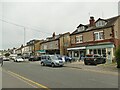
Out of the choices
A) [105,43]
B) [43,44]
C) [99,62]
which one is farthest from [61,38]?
[99,62]

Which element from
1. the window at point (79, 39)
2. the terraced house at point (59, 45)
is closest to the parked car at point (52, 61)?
the window at point (79, 39)

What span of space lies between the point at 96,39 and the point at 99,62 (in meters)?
12.0

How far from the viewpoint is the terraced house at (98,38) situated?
4153 cm

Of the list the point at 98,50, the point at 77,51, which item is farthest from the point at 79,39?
the point at 98,50

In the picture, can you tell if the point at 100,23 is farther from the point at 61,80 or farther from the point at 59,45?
the point at 61,80

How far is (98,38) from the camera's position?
45875mm

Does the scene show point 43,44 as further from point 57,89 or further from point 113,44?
point 57,89

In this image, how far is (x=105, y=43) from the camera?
1654 inches

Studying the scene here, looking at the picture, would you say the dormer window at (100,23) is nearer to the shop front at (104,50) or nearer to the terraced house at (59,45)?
the shop front at (104,50)

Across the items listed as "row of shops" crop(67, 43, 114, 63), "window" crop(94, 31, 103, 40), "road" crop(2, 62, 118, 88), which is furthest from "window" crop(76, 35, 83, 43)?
"road" crop(2, 62, 118, 88)

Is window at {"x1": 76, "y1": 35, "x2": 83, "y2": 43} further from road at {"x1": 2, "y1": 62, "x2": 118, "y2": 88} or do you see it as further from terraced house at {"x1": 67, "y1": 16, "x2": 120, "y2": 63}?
road at {"x1": 2, "y1": 62, "x2": 118, "y2": 88}

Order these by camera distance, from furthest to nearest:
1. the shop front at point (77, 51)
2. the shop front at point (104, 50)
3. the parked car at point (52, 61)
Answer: the shop front at point (77, 51) → the shop front at point (104, 50) → the parked car at point (52, 61)

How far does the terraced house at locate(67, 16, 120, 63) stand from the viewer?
4153 cm

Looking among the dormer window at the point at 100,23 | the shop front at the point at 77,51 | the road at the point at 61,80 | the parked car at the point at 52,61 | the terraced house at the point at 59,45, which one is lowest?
the road at the point at 61,80
